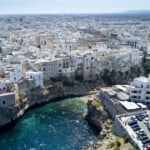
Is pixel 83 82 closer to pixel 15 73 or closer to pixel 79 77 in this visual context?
pixel 79 77

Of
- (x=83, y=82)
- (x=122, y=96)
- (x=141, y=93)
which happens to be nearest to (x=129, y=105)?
(x=122, y=96)

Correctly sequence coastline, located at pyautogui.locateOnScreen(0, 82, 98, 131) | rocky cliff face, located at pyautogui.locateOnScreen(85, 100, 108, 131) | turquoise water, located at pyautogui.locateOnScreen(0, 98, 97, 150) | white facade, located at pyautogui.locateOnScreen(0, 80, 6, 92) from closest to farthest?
1. turquoise water, located at pyautogui.locateOnScreen(0, 98, 97, 150)
2. rocky cliff face, located at pyautogui.locateOnScreen(85, 100, 108, 131)
3. coastline, located at pyautogui.locateOnScreen(0, 82, 98, 131)
4. white facade, located at pyautogui.locateOnScreen(0, 80, 6, 92)

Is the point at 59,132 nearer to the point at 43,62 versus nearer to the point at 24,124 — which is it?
the point at 24,124

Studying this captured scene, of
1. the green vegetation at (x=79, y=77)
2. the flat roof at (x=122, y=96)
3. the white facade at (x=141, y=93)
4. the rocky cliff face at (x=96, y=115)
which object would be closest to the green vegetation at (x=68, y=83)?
the green vegetation at (x=79, y=77)

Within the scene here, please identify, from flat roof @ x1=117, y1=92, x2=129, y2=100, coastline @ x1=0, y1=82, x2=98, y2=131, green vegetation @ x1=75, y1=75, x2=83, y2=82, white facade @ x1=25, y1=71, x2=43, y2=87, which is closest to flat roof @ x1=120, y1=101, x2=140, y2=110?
flat roof @ x1=117, y1=92, x2=129, y2=100

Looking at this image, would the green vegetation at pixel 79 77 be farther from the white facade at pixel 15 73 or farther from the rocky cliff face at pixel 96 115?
the rocky cliff face at pixel 96 115

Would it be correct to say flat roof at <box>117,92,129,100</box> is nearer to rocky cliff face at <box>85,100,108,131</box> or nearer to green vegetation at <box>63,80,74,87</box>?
rocky cliff face at <box>85,100,108,131</box>
